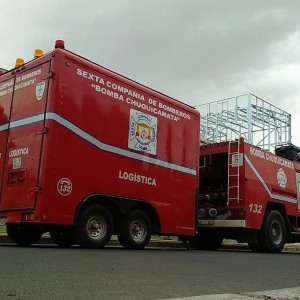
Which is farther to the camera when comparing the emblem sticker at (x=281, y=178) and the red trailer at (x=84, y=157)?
the emblem sticker at (x=281, y=178)

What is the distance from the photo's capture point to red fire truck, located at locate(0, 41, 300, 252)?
27.5 feet

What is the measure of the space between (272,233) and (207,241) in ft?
6.41

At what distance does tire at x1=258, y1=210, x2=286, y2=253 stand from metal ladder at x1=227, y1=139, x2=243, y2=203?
1.29 metres

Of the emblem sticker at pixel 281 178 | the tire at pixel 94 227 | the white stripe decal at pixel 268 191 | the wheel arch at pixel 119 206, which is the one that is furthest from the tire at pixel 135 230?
the emblem sticker at pixel 281 178

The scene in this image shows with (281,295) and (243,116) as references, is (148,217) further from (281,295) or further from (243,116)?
(243,116)

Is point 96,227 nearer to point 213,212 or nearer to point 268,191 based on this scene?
point 213,212

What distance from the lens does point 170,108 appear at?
422 inches

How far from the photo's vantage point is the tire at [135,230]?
30.3 ft

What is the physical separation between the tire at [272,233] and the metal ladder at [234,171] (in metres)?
1.29

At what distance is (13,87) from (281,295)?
6972mm

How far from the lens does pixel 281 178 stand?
43.7 ft

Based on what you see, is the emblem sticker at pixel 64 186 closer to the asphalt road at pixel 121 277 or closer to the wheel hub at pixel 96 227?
the wheel hub at pixel 96 227

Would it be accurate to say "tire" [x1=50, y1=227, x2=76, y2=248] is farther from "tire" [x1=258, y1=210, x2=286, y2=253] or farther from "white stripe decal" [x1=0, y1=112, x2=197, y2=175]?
"tire" [x1=258, y1=210, x2=286, y2=253]

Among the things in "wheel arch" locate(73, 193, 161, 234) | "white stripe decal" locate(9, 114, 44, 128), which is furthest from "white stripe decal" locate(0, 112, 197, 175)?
"wheel arch" locate(73, 193, 161, 234)
